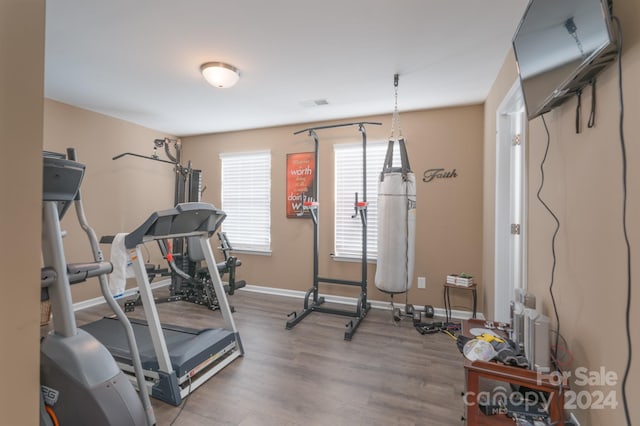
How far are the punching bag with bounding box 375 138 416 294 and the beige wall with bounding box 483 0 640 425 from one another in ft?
4.57

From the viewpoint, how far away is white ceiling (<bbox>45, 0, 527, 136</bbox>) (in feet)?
6.12

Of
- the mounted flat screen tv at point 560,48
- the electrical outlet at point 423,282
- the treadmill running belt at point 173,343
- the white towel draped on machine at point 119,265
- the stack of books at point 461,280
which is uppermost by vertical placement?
the mounted flat screen tv at point 560,48

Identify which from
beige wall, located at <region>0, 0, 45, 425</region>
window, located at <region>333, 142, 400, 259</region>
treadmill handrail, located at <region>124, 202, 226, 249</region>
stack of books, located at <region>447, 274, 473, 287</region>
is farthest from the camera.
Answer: window, located at <region>333, 142, 400, 259</region>

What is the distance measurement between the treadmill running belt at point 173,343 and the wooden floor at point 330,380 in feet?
0.68

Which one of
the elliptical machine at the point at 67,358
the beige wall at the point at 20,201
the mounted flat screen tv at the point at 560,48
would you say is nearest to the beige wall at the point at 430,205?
the mounted flat screen tv at the point at 560,48

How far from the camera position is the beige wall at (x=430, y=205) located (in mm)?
3443

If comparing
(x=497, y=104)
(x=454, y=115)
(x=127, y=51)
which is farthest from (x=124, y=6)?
(x=454, y=115)

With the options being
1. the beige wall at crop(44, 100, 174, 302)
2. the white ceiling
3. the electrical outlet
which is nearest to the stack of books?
the electrical outlet

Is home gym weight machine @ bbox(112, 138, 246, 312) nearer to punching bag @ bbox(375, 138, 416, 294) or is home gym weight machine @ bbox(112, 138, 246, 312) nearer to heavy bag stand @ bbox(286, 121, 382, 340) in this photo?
heavy bag stand @ bbox(286, 121, 382, 340)

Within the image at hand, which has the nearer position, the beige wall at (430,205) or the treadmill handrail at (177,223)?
the treadmill handrail at (177,223)

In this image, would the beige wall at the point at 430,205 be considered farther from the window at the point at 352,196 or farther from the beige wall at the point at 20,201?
Answer: the beige wall at the point at 20,201

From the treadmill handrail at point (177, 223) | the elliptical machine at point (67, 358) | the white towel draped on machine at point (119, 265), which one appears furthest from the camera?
the treadmill handrail at point (177, 223)

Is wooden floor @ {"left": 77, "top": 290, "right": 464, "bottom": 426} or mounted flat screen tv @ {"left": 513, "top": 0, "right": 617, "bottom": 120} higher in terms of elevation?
mounted flat screen tv @ {"left": 513, "top": 0, "right": 617, "bottom": 120}

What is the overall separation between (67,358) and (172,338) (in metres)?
1.14
